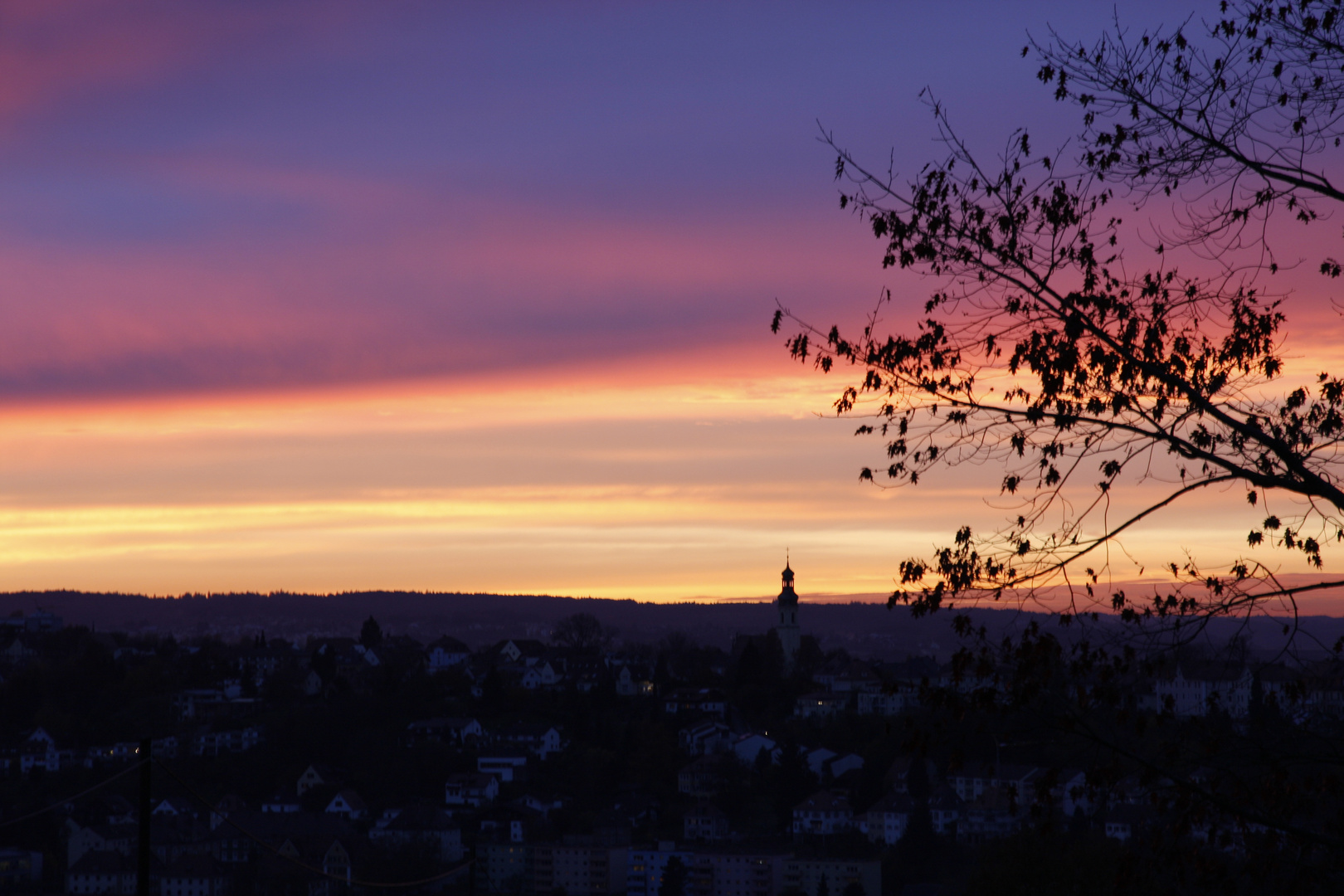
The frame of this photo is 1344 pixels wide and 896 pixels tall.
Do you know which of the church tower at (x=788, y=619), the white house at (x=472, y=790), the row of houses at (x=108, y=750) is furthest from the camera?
the church tower at (x=788, y=619)

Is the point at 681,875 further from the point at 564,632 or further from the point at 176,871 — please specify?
the point at 564,632

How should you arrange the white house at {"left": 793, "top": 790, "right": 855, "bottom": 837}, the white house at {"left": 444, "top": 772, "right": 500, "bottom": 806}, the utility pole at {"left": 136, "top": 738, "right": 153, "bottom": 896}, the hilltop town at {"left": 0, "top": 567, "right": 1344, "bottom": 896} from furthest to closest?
1. the white house at {"left": 444, "top": 772, "right": 500, "bottom": 806}
2. the white house at {"left": 793, "top": 790, "right": 855, "bottom": 837}
3. the hilltop town at {"left": 0, "top": 567, "right": 1344, "bottom": 896}
4. the utility pole at {"left": 136, "top": 738, "right": 153, "bottom": 896}

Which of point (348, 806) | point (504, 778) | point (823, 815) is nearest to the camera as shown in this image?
point (823, 815)

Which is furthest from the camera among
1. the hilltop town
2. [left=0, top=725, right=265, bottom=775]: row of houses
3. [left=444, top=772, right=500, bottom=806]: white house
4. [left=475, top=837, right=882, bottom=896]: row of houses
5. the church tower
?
the church tower

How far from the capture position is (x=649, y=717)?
96875mm

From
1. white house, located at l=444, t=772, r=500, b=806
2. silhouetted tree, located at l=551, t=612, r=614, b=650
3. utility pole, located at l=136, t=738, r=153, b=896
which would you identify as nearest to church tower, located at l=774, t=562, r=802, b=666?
silhouetted tree, located at l=551, t=612, r=614, b=650

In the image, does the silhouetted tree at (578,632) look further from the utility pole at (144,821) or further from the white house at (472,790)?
the utility pole at (144,821)

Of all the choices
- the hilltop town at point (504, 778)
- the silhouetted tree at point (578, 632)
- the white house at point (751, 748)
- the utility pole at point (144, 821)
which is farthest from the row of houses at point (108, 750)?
the utility pole at point (144, 821)

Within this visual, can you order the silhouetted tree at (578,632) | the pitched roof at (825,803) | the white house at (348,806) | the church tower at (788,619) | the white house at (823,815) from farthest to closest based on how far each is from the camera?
the silhouetted tree at (578,632), the church tower at (788,619), the white house at (348,806), the pitched roof at (825,803), the white house at (823,815)

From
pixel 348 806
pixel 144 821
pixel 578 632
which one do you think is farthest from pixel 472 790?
pixel 144 821

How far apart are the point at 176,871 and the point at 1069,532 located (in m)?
65.1

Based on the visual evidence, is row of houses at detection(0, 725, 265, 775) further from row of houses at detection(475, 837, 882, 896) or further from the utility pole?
the utility pole

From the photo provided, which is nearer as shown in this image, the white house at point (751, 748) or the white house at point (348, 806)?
the white house at point (348, 806)

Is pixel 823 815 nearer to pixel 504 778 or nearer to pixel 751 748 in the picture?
pixel 751 748
